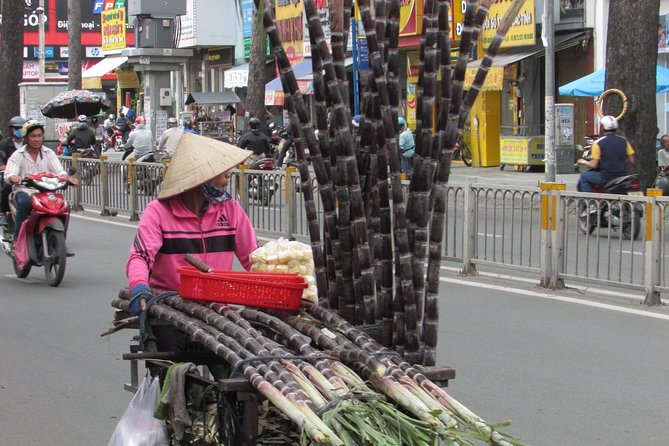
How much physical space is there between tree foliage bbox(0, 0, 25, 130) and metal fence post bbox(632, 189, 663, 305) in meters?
18.0

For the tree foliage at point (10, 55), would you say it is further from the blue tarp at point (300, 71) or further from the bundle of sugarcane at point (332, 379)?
the bundle of sugarcane at point (332, 379)

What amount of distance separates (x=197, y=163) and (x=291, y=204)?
1048 centimetres

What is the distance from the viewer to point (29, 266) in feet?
40.6

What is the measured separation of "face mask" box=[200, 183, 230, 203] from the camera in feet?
16.6

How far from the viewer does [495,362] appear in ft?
27.2

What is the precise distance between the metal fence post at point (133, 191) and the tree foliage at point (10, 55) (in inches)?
304

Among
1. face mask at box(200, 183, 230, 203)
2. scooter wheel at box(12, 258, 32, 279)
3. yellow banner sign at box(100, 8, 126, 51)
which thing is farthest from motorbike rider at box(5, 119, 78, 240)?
yellow banner sign at box(100, 8, 126, 51)

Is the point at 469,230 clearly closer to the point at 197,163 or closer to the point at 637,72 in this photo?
the point at 637,72

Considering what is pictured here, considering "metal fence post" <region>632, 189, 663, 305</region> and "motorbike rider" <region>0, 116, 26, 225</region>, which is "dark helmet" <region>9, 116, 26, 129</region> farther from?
"metal fence post" <region>632, 189, 663, 305</region>

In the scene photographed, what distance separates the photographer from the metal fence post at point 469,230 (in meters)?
12.4

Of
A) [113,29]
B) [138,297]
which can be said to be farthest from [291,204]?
[113,29]

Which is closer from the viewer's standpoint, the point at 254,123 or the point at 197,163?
the point at 197,163

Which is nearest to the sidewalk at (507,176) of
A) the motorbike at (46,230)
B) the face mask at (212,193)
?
the motorbike at (46,230)

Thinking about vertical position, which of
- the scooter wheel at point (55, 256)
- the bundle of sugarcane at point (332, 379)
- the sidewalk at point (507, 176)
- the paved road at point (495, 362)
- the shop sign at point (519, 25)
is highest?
the shop sign at point (519, 25)
